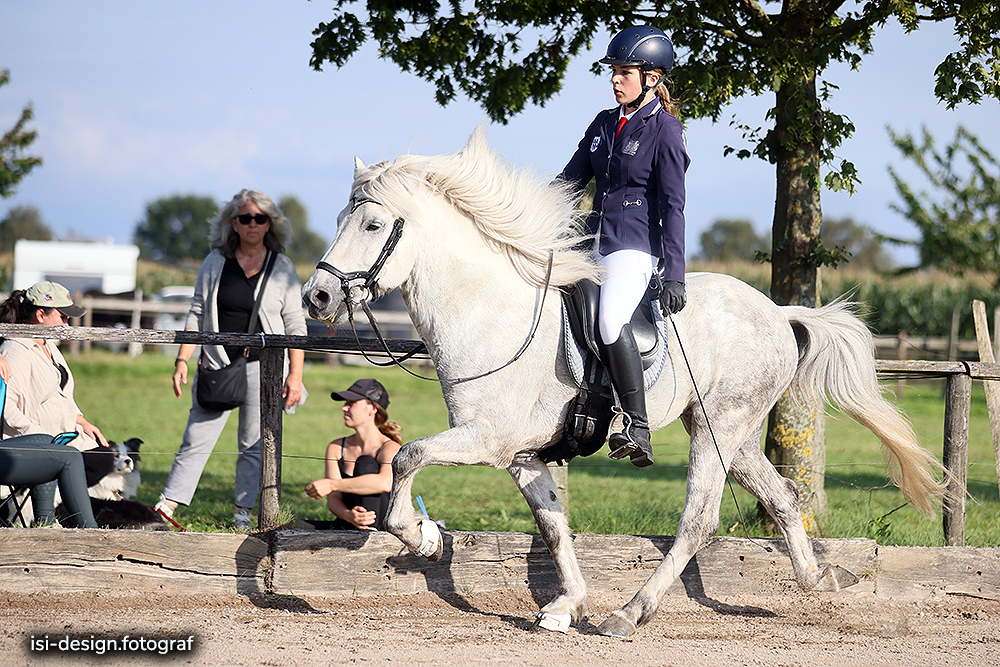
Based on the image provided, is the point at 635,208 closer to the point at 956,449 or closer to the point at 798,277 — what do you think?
the point at 798,277

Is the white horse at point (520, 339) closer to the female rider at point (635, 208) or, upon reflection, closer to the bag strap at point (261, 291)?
the female rider at point (635, 208)

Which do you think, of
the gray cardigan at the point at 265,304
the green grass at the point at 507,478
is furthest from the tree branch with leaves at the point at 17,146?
the gray cardigan at the point at 265,304

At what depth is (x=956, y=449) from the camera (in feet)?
18.4

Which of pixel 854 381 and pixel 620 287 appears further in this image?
pixel 854 381

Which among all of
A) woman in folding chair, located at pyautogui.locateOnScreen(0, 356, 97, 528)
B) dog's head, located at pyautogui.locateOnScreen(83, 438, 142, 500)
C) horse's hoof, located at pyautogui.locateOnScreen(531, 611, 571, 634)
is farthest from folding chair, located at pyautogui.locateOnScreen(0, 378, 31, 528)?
horse's hoof, located at pyautogui.locateOnScreen(531, 611, 571, 634)

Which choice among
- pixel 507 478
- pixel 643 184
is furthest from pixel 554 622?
pixel 507 478

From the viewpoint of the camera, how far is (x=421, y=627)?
432 cm

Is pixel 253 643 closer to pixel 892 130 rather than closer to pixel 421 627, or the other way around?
pixel 421 627

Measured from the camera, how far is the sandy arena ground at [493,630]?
3787 mm

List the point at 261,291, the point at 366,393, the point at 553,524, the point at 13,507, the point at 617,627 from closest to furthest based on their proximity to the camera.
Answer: the point at 617,627 → the point at 553,524 → the point at 13,507 → the point at 366,393 → the point at 261,291

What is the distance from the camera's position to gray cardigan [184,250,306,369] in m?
5.82

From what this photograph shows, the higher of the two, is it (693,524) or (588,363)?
(588,363)

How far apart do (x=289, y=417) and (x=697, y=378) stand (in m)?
11.2

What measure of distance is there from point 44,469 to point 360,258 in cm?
235
